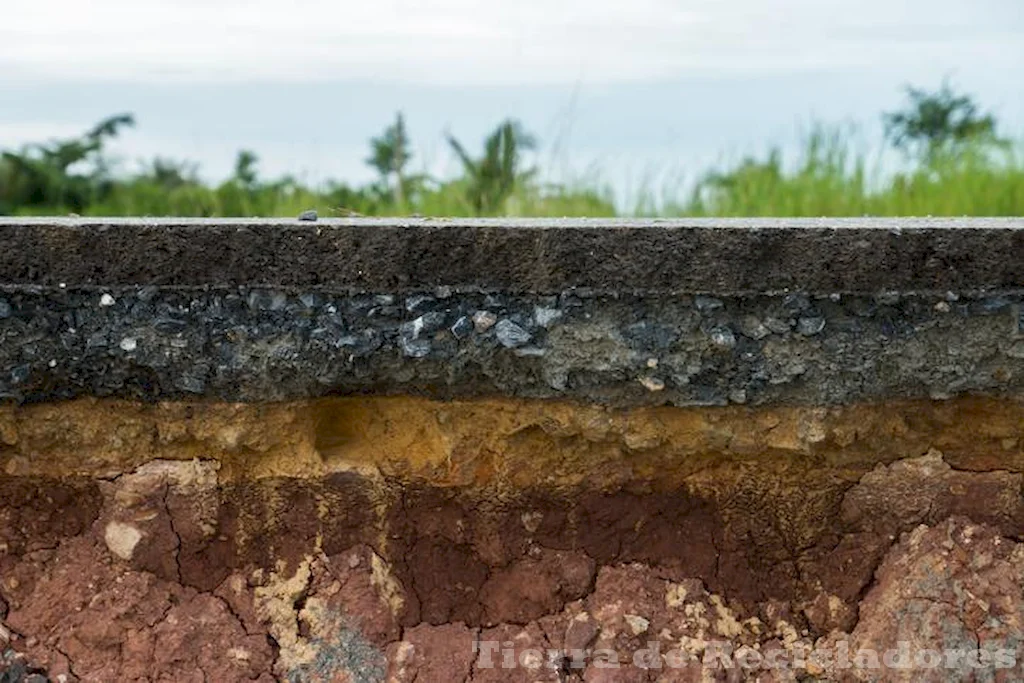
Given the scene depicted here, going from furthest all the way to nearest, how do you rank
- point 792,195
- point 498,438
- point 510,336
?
point 792,195 → point 498,438 → point 510,336

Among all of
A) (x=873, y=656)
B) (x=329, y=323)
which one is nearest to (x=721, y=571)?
(x=873, y=656)

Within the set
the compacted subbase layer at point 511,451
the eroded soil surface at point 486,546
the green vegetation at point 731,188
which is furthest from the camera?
the green vegetation at point 731,188

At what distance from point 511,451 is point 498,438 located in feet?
0.09

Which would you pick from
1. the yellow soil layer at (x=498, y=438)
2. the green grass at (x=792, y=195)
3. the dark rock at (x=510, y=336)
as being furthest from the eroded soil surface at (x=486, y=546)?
the green grass at (x=792, y=195)

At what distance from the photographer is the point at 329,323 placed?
1.73 meters

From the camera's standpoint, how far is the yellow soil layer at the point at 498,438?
5.83 ft

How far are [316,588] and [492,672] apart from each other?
0.91ft

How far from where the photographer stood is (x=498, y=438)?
1821mm

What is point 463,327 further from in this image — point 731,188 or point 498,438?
point 731,188

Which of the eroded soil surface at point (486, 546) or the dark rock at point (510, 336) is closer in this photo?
the dark rock at point (510, 336)

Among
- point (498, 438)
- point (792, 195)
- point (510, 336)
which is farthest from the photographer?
point (792, 195)

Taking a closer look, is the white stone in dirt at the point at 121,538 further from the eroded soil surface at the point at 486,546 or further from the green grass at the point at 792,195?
the green grass at the point at 792,195

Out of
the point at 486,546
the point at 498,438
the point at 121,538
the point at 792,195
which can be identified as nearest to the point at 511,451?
the point at 498,438

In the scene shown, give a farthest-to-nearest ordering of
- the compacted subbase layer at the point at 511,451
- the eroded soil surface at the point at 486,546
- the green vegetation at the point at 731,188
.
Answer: the green vegetation at the point at 731,188 → the eroded soil surface at the point at 486,546 → the compacted subbase layer at the point at 511,451
